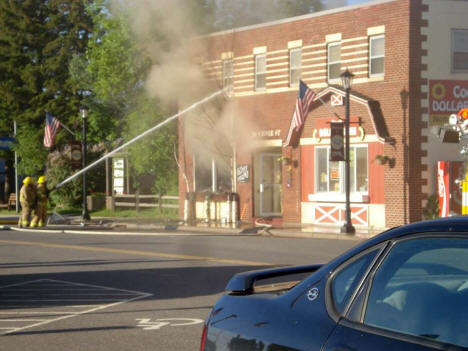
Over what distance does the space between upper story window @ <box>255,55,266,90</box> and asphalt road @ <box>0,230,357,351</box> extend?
32.2 feet

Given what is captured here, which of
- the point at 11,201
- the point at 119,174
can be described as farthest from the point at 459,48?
the point at 11,201

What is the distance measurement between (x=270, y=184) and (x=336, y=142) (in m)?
6.91

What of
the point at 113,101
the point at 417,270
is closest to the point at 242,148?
the point at 113,101

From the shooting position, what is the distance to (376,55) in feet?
81.9

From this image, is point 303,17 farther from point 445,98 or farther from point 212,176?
point 212,176

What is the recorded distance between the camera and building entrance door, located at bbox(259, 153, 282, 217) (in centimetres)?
2956

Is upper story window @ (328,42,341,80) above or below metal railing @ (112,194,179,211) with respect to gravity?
above

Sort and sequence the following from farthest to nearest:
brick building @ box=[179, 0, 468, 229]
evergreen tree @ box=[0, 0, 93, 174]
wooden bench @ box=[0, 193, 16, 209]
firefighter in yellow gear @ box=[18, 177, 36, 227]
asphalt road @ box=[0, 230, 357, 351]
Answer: evergreen tree @ box=[0, 0, 93, 174] < wooden bench @ box=[0, 193, 16, 209] < firefighter in yellow gear @ box=[18, 177, 36, 227] < brick building @ box=[179, 0, 468, 229] < asphalt road @ box=[0, 230, 357, 351]

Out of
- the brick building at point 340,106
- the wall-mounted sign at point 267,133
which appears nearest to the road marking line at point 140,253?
the brick building at point 340,106

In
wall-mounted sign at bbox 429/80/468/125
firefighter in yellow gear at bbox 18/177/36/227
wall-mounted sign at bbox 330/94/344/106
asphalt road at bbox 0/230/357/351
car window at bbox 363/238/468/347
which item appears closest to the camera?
car window at bbox 363/238/468/347

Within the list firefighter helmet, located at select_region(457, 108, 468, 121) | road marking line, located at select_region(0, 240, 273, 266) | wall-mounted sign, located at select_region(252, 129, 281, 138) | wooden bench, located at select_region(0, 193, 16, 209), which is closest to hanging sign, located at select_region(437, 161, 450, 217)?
firefighter helmet, located at select_region(457, 108, 468, 121)

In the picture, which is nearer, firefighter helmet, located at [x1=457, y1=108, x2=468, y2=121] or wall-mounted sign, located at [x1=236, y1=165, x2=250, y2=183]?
firefighter helmet, located at [x1=457, y1=108, x2=468, y2=121]

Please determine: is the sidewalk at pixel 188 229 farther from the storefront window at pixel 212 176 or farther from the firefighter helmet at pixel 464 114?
the firefighter helmet at pixel 464 114

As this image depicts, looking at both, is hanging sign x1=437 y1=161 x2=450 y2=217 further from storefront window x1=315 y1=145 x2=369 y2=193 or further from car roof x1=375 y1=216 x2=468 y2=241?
car roof x1=375 y1=216 x2=468 y2=241
